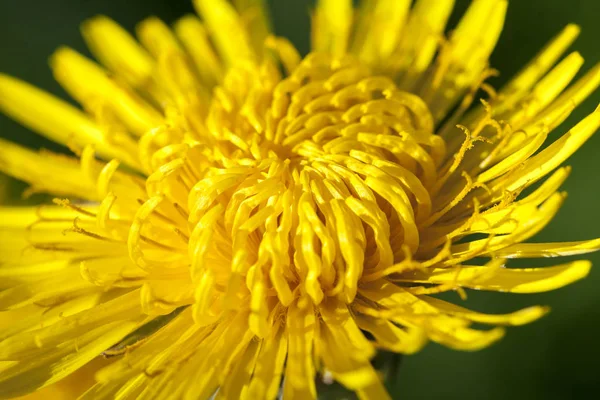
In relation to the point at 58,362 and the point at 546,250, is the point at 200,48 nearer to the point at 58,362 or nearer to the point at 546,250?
the point at 58,362

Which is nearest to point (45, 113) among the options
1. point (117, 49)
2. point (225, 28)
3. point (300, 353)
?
point (117, 49)

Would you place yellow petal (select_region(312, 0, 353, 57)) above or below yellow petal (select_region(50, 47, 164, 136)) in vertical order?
above

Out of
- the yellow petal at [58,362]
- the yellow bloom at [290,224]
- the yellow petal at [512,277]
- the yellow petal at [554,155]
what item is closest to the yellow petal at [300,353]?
the yellow bloom at [290,224]

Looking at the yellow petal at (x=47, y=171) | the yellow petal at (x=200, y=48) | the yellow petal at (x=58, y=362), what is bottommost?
the yellow petal at (x=58, y=362)

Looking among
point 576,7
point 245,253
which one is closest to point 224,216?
point 245,253

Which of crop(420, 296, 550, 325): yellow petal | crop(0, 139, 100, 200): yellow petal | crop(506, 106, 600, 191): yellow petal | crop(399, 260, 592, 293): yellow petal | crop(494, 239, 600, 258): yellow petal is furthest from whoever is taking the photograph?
crop(0, 139, 100, 200): yellow petal

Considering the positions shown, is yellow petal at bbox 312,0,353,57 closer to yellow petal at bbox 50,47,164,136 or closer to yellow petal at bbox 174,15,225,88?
yellow petal at bbox 174,15,225,88

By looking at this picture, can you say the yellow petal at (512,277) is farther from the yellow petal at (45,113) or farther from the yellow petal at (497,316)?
the yellow petal at (45,113)

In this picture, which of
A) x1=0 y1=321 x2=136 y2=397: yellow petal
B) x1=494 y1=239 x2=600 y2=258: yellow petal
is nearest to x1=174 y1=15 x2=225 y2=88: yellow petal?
x1=0 y1=321 x2=136 y2=397: yellow petal
